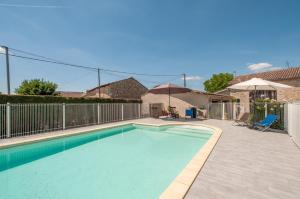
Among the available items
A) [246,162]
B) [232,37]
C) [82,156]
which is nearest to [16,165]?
[82,156]

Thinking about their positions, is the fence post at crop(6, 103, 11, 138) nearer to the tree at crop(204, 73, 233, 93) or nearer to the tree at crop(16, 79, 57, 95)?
the tree at crop(16, 79, 57, 95)

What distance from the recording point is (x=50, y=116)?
11.2 meters

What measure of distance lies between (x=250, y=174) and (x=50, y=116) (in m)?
11.2

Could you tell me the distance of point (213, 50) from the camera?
803 inches

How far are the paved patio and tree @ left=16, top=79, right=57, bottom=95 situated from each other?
60.3 ft

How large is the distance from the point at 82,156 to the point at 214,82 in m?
60.0

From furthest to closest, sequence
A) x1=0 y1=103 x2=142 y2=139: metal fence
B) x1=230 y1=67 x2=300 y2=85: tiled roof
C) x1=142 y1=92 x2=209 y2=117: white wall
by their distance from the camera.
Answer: x1=230 y1=67 x2=300 y2=85: tiled roof
x1=142 y1=92 x2=209 y2=117: white wall
x1=0 y1=103 x2=142 y2=139: metal fence

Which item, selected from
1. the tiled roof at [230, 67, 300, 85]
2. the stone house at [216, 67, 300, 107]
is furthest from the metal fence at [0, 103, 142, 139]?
the tiled roof at [230, 67, 300, 85]

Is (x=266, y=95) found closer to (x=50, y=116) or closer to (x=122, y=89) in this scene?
(x=122, y=89)

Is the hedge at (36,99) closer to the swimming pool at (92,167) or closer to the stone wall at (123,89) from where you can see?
the swimming pool at (92,167)

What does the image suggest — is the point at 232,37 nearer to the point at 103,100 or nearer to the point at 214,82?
the point at 103,100

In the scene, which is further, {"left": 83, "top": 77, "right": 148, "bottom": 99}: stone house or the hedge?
{"left": 83, "top": 77, "right": 148, "bottom": 99}: stone house

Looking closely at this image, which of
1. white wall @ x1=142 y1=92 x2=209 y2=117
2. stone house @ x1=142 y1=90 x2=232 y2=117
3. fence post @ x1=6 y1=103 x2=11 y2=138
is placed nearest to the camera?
fence post @ x1=6 y1=103 x2=11 y2=138

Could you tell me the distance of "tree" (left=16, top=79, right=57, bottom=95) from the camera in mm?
18078
